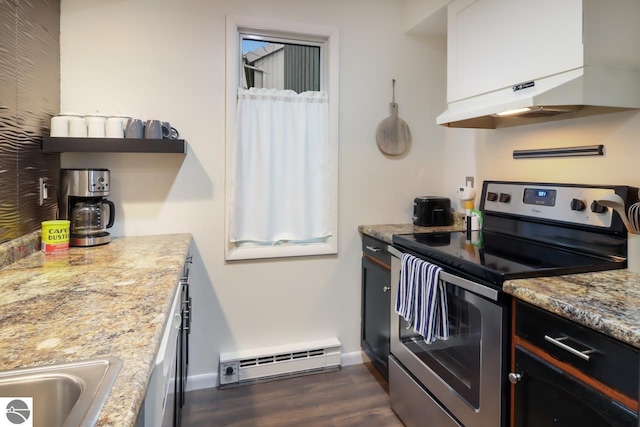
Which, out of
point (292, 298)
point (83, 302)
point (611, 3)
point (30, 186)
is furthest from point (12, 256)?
point (611, 3)

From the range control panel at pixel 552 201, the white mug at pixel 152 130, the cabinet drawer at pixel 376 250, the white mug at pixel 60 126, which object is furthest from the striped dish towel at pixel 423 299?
the white mug at pixel 60 126

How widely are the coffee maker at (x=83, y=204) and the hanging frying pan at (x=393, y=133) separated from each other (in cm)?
164

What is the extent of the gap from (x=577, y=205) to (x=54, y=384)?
6.19 feet

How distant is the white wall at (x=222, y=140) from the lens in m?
2.07

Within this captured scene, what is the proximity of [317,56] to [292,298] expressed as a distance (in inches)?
62.7

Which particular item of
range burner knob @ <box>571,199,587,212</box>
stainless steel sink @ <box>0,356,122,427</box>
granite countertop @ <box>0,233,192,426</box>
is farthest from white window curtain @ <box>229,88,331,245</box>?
stainless steel sink @ <box>0,356,122,427</box>

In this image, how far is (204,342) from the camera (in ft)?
7.56

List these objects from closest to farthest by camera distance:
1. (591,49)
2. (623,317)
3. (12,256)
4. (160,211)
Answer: (623,317) < (591,49) < (12,256) < (160,211)

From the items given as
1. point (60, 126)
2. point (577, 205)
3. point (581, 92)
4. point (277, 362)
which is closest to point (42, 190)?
point (60, 126)

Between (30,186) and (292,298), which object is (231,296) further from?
(30,186)

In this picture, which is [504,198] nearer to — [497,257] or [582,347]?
[497,257]

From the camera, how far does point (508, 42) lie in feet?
5.41

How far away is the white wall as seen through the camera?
2.07 meters

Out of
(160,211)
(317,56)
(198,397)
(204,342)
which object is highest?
(317,56)
